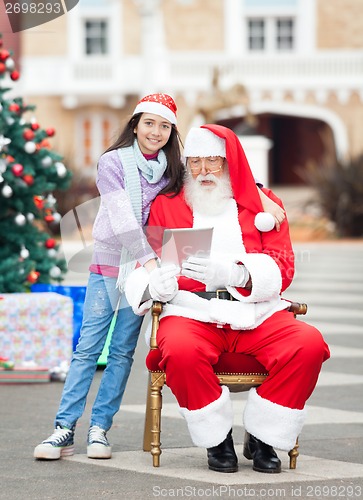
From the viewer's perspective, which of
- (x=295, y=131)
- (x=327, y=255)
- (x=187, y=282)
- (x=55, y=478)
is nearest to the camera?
(x=55, y=478)

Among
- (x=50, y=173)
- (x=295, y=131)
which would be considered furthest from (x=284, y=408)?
(x=295, y=131)

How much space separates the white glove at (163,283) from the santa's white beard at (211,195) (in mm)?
334

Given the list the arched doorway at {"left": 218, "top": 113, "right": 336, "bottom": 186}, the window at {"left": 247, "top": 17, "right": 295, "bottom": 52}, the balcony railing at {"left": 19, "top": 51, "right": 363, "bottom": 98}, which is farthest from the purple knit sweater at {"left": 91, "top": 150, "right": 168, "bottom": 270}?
the window at {"left": 247, "top": 17, "right": 295, "bottom": 52}

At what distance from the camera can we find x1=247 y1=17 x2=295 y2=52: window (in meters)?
35.9

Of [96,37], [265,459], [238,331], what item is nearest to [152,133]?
[238,331]

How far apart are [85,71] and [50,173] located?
27866 mm

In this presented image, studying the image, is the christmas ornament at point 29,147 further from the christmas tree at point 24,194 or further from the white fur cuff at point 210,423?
the white fur cuff at point 210,423

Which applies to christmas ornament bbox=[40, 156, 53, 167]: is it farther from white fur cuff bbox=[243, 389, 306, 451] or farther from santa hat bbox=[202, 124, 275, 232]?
white fur cuff bbox=[243, 389, 306, 451]

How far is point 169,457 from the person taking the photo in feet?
16.8

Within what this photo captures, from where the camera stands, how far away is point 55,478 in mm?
4719

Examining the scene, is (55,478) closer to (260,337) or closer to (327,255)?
(260,337)

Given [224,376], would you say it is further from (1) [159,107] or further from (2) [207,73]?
(2) [207,73]

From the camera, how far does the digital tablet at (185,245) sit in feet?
16.3

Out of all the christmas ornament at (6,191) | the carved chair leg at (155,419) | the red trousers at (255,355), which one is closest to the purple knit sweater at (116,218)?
the red trousers at (255,355)
